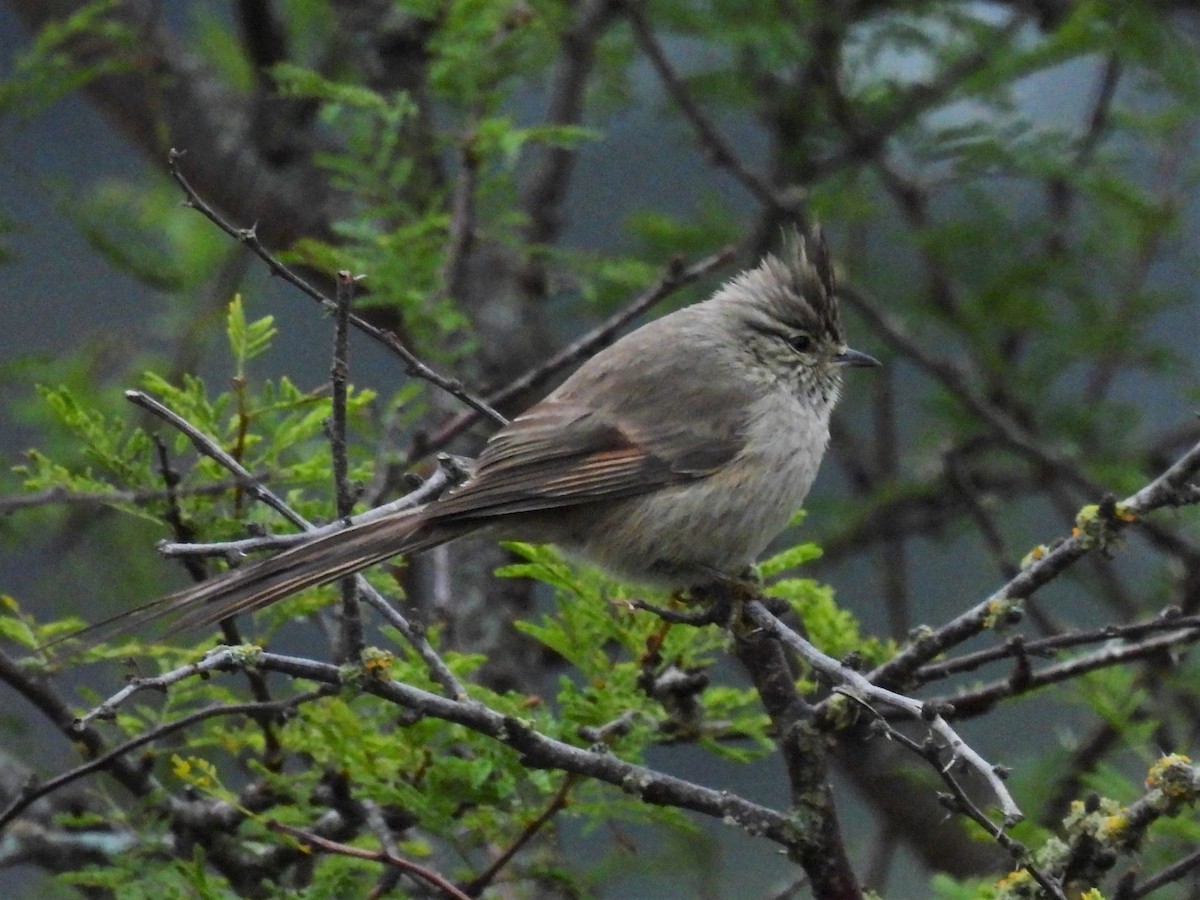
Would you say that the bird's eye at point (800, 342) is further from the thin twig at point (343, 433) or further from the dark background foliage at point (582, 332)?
the thin twig at point (343, 433)

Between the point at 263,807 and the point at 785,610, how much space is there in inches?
50.8

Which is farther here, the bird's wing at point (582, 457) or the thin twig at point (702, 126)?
the thin twig at point (702, 126)

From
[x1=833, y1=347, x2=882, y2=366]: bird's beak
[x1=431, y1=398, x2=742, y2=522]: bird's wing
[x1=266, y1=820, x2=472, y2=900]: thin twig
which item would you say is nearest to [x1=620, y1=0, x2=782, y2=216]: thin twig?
[x1=833, y1=347, x2=882, y2=366]: bird's beak

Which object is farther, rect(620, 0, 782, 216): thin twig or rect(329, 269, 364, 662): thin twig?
rect(620, 0, 782, 216): thin twig

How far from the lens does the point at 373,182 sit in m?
5.37

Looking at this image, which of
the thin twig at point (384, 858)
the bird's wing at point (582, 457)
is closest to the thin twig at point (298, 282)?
the bird's wing at point (582, 457)

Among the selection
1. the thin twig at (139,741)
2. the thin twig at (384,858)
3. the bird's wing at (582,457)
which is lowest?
the thin twig at (384,858)

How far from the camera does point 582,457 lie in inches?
181

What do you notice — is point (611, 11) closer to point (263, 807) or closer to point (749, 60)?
point (749, 60)

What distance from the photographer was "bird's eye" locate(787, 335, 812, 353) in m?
5.19

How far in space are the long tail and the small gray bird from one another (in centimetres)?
23

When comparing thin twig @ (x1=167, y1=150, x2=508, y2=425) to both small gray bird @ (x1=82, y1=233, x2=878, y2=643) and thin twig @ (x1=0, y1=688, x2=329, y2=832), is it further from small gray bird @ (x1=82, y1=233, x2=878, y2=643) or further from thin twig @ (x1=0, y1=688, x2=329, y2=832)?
thin twig @ (x1=0, y1=688, x2=329, y2=832)

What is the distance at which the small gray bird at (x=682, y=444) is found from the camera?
14.4 feet

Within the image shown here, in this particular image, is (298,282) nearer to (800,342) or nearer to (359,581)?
(359,581)
